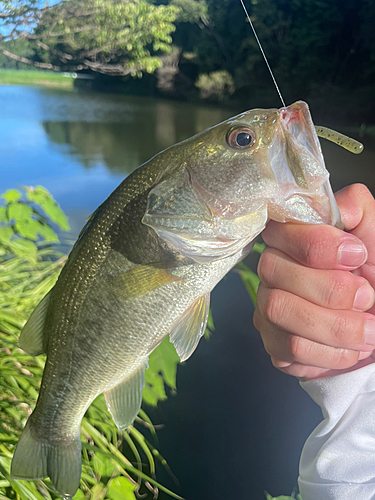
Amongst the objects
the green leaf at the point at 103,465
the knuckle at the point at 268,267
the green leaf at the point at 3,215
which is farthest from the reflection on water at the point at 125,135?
the knuckle at the point at 268,267

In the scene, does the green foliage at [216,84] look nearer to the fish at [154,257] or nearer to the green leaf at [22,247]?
the green leaf at [22,247]

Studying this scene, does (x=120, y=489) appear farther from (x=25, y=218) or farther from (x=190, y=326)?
(x=25, y=218)

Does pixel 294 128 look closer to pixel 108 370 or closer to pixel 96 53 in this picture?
pixel 108 370

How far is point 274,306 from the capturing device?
44 cm

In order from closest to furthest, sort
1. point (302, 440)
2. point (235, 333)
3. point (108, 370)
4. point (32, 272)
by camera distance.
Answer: point (108, 370), point (32, 272), point (302, 440), point (235, 333)

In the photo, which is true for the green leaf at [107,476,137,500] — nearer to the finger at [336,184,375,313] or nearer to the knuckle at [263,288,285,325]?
the knuckle at [263,288,285,325]

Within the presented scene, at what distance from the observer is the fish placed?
348mm

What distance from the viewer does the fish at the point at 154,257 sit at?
0.35 metres

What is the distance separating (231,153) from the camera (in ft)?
1.23

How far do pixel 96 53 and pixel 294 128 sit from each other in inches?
92.7

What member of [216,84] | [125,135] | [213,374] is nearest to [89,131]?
[125,135]

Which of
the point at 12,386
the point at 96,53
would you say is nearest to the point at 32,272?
the point at 12,386

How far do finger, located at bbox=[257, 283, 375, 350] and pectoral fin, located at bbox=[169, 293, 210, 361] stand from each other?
9cm

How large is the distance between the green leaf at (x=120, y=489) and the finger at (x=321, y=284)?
976mm
